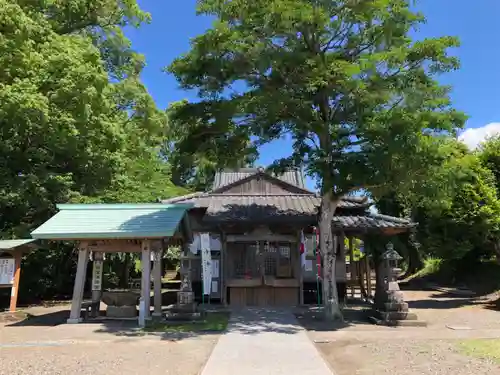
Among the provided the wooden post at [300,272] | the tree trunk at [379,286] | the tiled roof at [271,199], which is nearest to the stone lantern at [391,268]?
the tree trunk at [379,286]

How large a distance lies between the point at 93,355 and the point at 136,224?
15.3 feet

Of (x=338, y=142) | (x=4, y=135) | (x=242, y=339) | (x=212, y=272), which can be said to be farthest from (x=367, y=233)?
(x=4, y=135)

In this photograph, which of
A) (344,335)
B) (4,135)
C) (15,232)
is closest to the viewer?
(344,335)

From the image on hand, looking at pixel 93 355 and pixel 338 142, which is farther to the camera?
pixel 338 142

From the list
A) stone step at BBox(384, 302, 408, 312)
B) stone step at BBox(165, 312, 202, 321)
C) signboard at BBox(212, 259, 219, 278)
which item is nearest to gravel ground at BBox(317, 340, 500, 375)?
stone step at BBox(384, 302, 408, 312)

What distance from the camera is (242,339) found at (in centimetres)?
943

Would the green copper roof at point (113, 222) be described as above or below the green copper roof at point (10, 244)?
above

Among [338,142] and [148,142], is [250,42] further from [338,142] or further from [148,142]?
[148,142]

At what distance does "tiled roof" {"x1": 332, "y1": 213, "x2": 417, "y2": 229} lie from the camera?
15445 mm

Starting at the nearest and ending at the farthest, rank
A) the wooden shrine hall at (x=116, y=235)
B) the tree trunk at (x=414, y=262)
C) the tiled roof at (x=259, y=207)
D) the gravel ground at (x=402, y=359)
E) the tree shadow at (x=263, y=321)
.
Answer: the gravel ground at (x=402, y=359) < the tree shadow at (x=263, y=321) < the wooden shrine hall at (x=116, y=235) < the tiled roof at (x=259, y=207) < the tree trunk at (x=414, y=262)

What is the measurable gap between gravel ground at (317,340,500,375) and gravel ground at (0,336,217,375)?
2609 mm

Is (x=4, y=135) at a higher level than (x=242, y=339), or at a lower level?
higher

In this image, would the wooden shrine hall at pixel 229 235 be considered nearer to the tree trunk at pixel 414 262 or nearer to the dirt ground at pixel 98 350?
the dirt ground at pixel 98 350

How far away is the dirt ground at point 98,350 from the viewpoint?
7.04 meters
